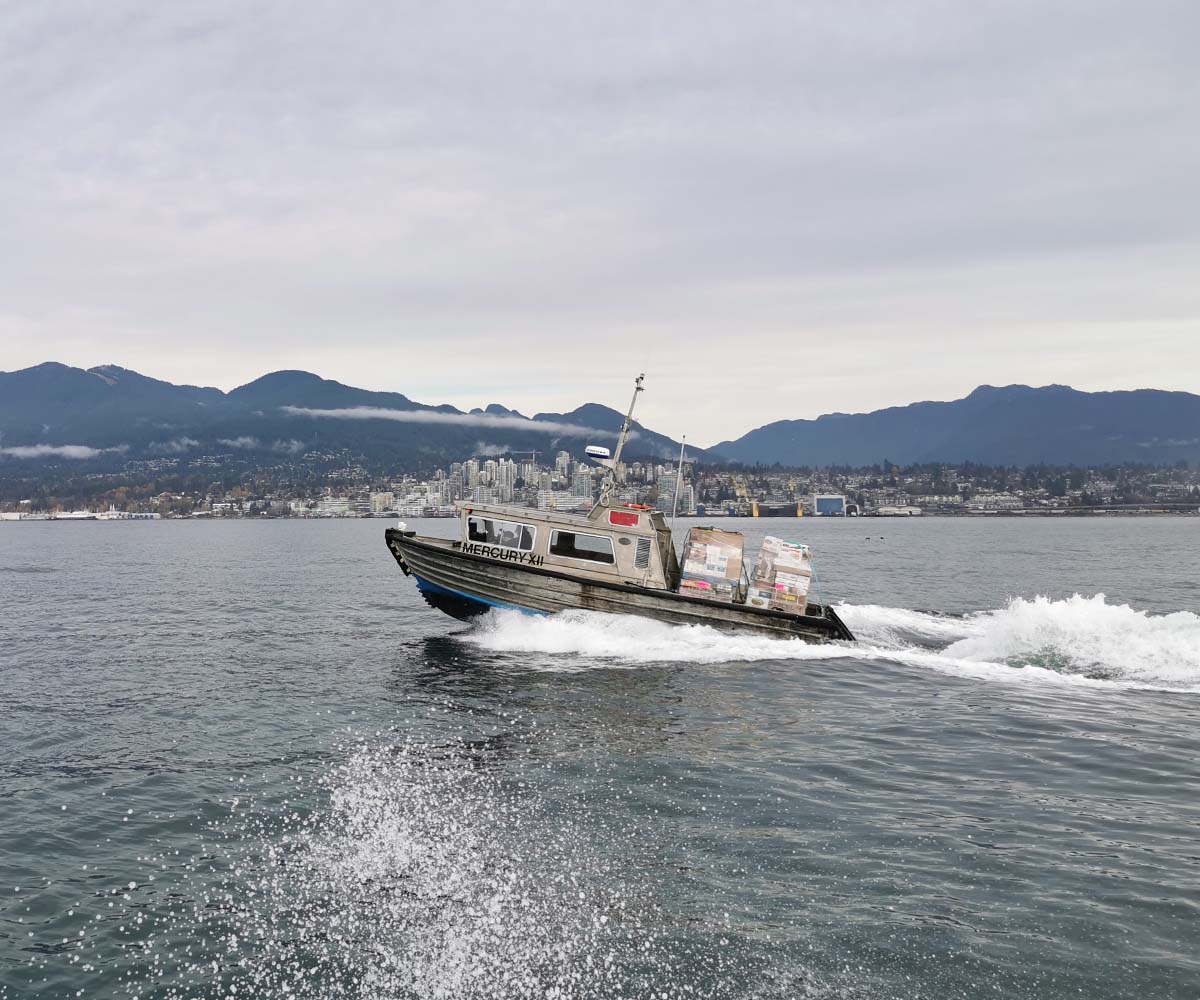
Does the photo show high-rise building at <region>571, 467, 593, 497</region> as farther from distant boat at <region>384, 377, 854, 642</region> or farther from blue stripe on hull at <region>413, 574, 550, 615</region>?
distant boat at <region>384, 377, 854, 642</region>

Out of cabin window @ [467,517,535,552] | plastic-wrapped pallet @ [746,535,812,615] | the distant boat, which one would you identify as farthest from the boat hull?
cabin window @ [467,517,535,552]

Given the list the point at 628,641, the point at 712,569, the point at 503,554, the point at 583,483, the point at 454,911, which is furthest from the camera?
the point at 583,483

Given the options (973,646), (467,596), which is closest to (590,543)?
(467,596)

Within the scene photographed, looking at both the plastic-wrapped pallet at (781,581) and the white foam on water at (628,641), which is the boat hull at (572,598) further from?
the plastic-wrapped pallet at (781,581)

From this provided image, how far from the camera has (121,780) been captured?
1405 cm

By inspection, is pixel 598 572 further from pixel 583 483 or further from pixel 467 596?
pixel 583 483

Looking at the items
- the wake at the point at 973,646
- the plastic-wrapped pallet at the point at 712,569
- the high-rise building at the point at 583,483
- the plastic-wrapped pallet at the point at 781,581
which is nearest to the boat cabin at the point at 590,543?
the plastic-wrapped pallet at the point at 712,569

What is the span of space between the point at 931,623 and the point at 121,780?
98.8 feet

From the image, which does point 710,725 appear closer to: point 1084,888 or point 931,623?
point 1084,888

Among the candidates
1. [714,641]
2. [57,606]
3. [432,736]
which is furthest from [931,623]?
[57,606]

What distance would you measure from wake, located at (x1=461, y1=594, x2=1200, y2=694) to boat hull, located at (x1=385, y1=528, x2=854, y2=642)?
35cm

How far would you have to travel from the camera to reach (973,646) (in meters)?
27.1

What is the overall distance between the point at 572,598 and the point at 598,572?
1.28 meters

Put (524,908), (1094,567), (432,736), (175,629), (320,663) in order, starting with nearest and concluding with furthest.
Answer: (524,908) < (432,736) < (320,663) < (175,629) < (1094,567)
